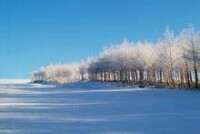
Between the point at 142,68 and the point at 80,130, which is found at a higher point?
the point at 142,68

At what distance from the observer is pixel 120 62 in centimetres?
9225

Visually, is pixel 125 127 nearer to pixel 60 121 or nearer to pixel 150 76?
pixel 60 121

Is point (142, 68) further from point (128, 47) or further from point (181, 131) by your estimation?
point (181, 131)

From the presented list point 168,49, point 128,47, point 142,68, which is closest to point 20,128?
point 168,49

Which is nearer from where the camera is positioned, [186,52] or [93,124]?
[93,124]

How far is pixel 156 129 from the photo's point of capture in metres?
13.7

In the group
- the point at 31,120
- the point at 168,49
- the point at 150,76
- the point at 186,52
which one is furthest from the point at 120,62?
the point at 31,120

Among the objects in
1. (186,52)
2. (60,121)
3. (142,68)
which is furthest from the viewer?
(142,68)

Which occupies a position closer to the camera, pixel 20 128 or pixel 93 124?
pixel 20 128

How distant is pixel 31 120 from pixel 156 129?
19.8ft

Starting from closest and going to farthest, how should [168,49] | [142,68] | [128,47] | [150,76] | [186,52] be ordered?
[186,52]
[168,49]
[142,68]
[150,76]
[128,47]

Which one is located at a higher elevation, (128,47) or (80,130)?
(128,47)

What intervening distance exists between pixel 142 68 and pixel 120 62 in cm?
897

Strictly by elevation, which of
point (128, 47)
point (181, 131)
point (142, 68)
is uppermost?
point (128, 47)
